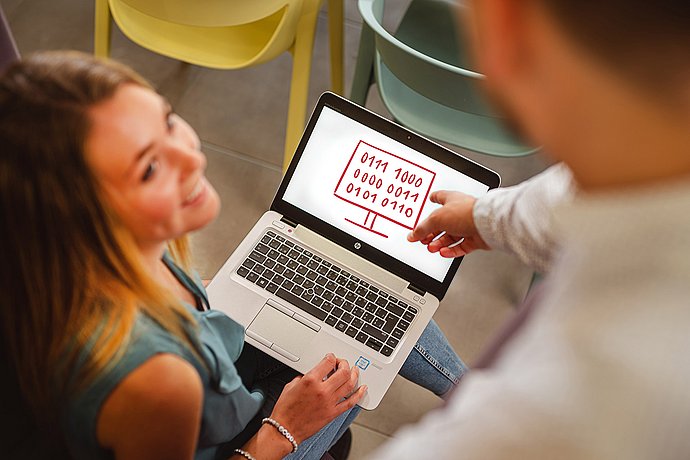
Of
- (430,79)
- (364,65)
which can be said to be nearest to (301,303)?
(430,79)

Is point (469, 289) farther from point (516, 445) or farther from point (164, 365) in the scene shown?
point (516, 445)

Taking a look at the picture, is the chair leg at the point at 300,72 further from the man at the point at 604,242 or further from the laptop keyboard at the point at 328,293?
the man at the point at 604,242

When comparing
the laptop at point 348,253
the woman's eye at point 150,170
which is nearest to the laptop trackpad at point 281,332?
the laptop at point 348,253

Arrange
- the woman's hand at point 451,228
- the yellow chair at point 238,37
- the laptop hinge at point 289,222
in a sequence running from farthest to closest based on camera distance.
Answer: the yellow chair at point 238,37
the laptop hinge at point 289,222
the woman's hand at point 451,228

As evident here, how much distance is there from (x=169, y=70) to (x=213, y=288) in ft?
3.84

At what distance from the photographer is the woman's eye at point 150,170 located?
0.77 m

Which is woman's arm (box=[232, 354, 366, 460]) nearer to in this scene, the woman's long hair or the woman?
the woman

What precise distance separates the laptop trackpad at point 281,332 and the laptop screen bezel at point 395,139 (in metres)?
0.17

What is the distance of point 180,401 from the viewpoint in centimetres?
82

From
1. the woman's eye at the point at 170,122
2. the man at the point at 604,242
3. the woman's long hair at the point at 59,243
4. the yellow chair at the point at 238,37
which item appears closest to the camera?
the man at the point at 604,242

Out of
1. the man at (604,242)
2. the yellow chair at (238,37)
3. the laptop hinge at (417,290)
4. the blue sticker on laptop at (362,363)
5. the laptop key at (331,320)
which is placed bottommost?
the blue sticker on laptop at (362,363)

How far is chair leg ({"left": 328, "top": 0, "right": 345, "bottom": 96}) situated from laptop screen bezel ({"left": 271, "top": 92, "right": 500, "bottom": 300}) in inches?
23.7

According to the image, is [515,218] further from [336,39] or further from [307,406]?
[336,39]

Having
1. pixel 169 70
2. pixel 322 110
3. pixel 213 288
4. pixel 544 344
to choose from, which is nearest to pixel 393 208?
pixel 322 110
